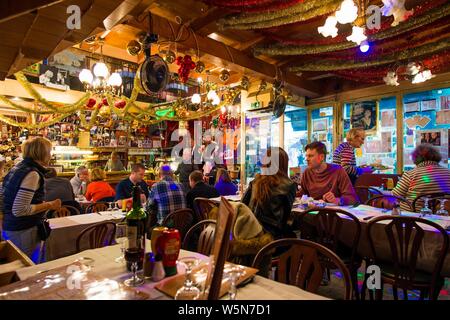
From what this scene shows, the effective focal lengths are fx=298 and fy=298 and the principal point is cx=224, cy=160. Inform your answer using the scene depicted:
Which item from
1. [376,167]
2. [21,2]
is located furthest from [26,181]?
A: [376,167]

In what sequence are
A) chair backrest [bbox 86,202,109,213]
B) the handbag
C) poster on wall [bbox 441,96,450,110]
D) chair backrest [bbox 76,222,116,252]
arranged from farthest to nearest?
poster on wall [bbox 441,96,450,110], chair backrest [bbox 86,202,109,213], the handbag, chair backrest [bbox 76,222,116,252]

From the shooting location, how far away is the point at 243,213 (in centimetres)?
231

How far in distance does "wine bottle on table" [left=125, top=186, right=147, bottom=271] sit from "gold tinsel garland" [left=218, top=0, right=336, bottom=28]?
3.07m

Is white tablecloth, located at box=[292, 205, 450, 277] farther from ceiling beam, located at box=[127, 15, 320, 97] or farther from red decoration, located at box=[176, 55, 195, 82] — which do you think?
ceiling beam, located at box=[127, 15, 320, 97]

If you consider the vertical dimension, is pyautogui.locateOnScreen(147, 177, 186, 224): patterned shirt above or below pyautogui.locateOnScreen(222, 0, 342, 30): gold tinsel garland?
below

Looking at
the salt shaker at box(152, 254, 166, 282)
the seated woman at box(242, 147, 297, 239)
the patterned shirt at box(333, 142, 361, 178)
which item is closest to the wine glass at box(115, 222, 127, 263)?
the salt shaker at box(152, 254, 166, 282)

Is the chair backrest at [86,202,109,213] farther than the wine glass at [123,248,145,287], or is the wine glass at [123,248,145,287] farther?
the chair backrest at [86,202,109,213]

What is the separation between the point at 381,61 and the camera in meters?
4.98

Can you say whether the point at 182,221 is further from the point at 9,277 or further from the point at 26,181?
the point at 9,277

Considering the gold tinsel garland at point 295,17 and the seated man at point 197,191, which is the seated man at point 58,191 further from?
the gold tinsel garland at point 295,17

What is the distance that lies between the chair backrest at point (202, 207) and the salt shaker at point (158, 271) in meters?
2.08

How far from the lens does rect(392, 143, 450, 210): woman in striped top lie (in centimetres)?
347

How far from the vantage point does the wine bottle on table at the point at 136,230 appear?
153cm
